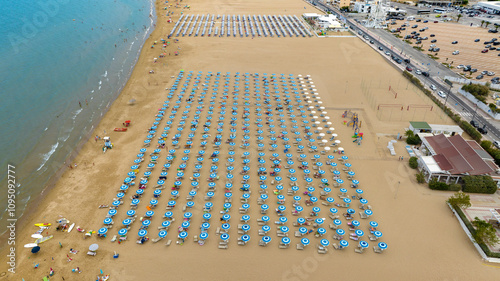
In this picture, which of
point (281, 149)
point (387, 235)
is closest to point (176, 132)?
point (281, 149)

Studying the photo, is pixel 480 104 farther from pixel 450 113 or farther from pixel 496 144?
pixel 496 144

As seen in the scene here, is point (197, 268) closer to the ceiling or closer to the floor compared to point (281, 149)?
closer to the floor

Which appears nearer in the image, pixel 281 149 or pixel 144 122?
pixel 281 149

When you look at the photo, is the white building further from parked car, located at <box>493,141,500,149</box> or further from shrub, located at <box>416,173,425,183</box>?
Result: shrub, located at <box>416,173,425,183</box>

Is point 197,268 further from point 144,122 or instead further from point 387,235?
point 144,122

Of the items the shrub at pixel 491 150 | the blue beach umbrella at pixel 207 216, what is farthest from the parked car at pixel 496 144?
the blue beach umbrella at pixel 207 216

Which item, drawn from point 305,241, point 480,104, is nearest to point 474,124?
point 480,104

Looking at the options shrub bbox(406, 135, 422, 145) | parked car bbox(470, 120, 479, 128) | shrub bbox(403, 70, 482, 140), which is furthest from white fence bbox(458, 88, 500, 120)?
shrub bbox(406, 135, 422, 145)
